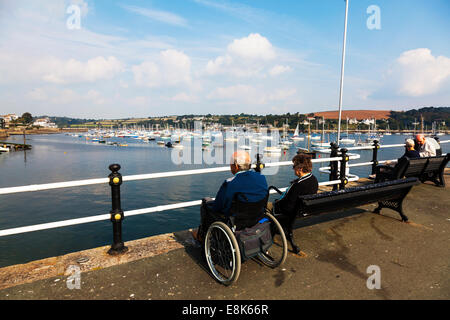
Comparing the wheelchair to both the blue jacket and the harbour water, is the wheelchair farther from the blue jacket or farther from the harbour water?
the harbour water

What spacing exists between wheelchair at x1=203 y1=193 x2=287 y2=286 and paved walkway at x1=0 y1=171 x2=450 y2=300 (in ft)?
0.57

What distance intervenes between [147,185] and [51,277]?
33.0 metres

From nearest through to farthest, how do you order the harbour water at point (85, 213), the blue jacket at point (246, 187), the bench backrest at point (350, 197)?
the blue jacket at point (246, 187), the bench backrest at point (350, 197), the harbour water at point (85, 213)

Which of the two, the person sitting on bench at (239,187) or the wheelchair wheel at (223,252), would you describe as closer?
the wheelchair wheel at (223,252)

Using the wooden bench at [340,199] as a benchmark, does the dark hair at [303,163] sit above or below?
above

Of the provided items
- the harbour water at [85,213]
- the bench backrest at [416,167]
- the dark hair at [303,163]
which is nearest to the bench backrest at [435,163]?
the bench backrest at [416,167]

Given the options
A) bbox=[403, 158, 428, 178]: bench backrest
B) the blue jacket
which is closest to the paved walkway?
the blue jacket

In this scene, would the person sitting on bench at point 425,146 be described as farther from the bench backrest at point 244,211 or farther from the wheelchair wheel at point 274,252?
the bench backrest at point 244,211

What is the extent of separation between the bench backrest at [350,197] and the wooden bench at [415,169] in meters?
1.37

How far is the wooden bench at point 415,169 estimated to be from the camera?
5.89m

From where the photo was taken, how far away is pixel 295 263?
135 inches

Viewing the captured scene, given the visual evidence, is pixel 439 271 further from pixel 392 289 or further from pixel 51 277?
pixel 51 277

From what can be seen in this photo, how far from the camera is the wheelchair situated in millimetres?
2829

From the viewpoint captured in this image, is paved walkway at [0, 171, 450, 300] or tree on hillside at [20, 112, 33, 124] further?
tree on hillside at [20, 112, 33, 124]
